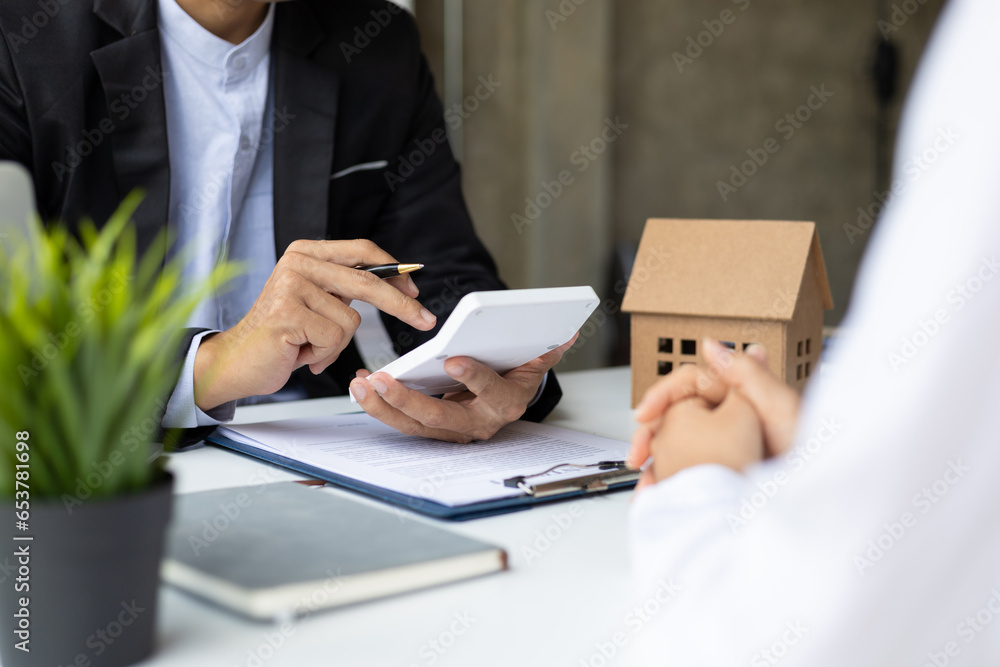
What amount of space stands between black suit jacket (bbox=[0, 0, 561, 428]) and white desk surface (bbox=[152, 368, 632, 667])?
1.51 ft

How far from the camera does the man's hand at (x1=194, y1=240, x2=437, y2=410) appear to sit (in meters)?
0.96

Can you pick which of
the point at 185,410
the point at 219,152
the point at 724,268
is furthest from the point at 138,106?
the point at 724,268

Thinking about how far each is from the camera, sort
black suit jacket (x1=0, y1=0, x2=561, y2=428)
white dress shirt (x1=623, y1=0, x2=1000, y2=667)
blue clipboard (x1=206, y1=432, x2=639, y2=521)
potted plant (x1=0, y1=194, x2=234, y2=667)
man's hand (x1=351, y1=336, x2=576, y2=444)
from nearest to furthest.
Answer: white dress shirt (x1=623, y1=0, x2=1000, y2=667) → potted plant (x1=0, y1=194, x2=234, y2=667) → blue clipboard (x1=206, y1=432, x2=639, y2=521) → man's hand (x1=351, y1=336, x2=576, y2=444) → black suit jacket (x1=0, y1=0, x2=561, y2=428)

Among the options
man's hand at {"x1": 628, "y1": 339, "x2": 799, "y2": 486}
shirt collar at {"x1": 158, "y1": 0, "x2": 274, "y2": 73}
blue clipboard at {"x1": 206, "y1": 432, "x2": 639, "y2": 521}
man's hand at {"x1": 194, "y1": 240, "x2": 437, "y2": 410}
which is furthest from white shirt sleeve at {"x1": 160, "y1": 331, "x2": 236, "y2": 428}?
shirt collar at {"x1": 158, "y1": 0, "x2": 274, "y2": 73}

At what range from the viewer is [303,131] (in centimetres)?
150

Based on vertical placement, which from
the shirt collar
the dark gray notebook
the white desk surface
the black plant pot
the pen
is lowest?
the white desk surface

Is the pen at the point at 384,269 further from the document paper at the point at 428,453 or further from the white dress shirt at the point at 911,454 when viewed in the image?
the white dress shirt at the point at 911,454

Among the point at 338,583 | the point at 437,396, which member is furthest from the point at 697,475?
the point at 437,396

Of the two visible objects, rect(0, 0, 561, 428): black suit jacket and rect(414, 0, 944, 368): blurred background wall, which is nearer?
rect(0, 0, 561, 428): black suit jacket

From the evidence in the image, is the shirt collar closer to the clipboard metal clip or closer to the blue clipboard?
the blue clipboard

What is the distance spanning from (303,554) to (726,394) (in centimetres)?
28

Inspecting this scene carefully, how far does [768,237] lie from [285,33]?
35.4 inches

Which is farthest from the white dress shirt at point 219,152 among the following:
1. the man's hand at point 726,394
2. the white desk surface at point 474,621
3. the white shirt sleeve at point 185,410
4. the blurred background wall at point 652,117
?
the blurred background wall at point 652,117

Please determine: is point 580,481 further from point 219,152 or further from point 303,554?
point 219,152
